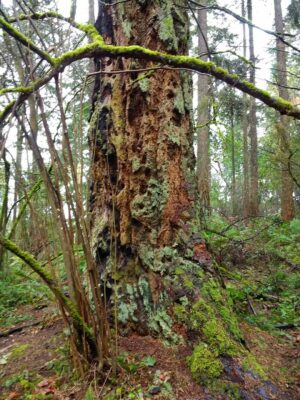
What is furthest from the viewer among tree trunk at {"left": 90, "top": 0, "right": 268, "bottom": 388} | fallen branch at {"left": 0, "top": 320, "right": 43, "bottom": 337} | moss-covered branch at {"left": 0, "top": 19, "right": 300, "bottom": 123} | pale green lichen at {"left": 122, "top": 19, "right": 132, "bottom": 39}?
fallen branch at {"left": 0, "top": 320, "right": 43, "bottom": 337}

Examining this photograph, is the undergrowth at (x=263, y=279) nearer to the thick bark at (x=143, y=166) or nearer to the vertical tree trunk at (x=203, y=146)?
the thick bark at (x=143, y=166)

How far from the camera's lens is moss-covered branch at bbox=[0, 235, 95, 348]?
1.73 m

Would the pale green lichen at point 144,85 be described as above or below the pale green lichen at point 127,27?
below

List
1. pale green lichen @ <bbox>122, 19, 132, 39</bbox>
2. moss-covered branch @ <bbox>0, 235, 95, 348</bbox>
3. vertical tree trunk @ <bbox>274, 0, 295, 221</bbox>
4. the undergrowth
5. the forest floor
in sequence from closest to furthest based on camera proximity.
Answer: moss-covered branch @ <bbox>0, 235, 95, 348</bbox> < the forest floor < pale green lichen @ <bbox>122, 19, 132, 39</bbox> < the undergrowth < vertical tree trunk @ <bbox>274, 0, 295, 221</bbox>

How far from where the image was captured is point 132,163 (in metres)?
2.80

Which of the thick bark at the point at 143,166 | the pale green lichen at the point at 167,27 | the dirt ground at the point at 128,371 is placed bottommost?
the dirt ground at the point at 128,371

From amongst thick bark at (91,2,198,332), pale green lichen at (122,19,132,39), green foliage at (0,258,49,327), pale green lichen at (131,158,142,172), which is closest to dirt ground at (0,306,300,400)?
thick bark at (91,2,198,332)

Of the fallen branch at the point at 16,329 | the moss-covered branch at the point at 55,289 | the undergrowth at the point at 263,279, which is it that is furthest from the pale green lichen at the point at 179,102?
the fallen branch at the point at 16,329

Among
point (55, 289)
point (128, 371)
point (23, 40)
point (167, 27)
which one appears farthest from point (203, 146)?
point (55, 289)

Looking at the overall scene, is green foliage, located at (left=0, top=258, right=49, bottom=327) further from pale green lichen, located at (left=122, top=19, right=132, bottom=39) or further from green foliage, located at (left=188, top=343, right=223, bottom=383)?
pale green lichen, located at (left=122, top=19, right=132, bottom=39)

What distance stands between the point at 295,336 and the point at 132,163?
233cm

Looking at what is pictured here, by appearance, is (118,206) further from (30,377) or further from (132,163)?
(30,377)

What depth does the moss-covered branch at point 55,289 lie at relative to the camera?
173cm

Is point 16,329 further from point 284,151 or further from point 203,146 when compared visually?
point 203,146
